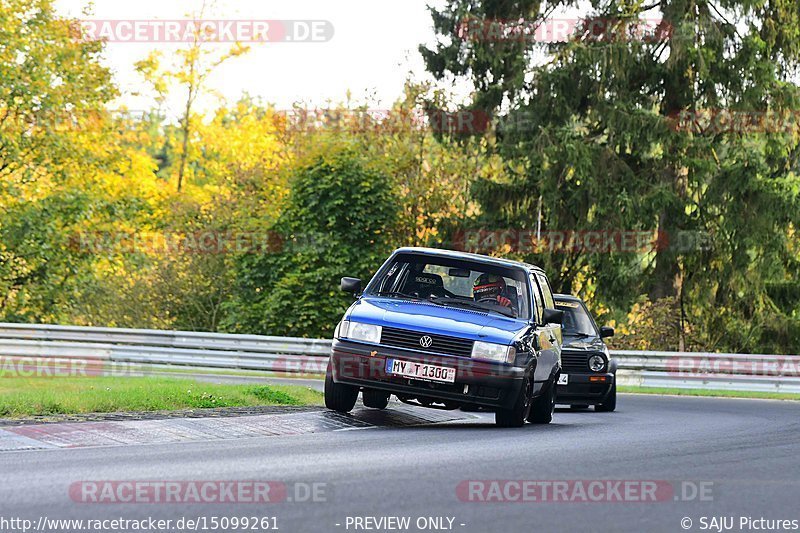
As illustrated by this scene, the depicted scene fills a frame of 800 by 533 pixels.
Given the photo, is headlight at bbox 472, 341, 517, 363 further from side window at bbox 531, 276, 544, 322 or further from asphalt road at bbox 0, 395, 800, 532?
side window at bbox 531, 276, 544, 322

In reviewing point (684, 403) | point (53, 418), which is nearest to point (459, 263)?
point (53, 418)

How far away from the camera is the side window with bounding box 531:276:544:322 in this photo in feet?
47.1

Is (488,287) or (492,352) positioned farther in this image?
(488,287)

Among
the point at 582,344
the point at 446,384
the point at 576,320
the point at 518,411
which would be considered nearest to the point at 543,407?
the point at 518,411

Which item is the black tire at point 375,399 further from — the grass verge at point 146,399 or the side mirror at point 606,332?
the side mirror at point 606,332

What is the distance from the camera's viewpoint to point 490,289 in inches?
559

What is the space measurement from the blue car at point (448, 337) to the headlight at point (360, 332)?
10 millimetres

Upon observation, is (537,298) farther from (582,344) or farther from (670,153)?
(670,153)

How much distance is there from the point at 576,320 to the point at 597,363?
113 cm

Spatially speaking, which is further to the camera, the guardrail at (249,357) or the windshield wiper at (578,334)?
the guardrail at (249,357)

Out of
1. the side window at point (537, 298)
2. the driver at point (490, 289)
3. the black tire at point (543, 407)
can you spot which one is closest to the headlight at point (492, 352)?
the driver at point (490, 289)

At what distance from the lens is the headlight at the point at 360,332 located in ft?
42.2

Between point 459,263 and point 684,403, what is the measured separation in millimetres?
9295

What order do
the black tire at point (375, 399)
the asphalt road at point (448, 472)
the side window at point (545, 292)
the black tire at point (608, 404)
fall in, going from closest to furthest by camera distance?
the asphalt road at point (448, 472) < the black tire at point (375, 399) < the side window at point (545, 292) < the black tire at point (608, 404)
